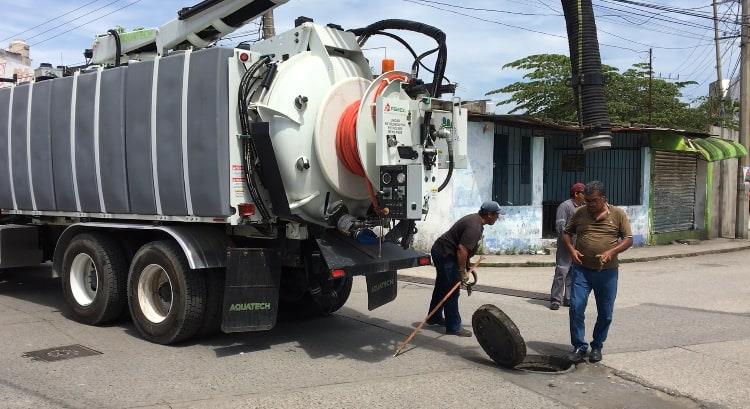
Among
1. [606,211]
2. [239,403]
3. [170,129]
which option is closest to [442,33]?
[606,211]

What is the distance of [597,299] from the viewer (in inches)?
237

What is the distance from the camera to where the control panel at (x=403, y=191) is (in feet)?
18.5

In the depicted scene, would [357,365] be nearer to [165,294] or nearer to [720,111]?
[165,294]

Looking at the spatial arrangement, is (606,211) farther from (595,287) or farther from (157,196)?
(157,196)

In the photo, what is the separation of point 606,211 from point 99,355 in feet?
16.1

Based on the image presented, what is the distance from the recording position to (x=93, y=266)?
7.43 m

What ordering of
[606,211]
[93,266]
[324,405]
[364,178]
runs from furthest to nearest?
[93,266], [364,178], [606,211], [324,405]

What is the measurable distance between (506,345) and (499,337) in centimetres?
10

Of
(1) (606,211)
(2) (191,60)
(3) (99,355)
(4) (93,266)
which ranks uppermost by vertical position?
(2) (191,60)

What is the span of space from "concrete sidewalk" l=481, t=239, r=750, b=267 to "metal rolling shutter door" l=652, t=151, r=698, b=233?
0.78 m

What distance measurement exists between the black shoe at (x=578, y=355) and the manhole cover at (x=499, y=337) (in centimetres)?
60

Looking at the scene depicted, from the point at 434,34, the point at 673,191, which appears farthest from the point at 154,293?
the point at 673,191

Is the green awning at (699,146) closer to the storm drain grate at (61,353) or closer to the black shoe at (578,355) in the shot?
the black shoe at (578,355)

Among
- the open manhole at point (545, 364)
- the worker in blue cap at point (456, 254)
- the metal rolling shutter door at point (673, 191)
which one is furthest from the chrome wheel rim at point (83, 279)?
the metal rolling shutter door at point (673, 191)
